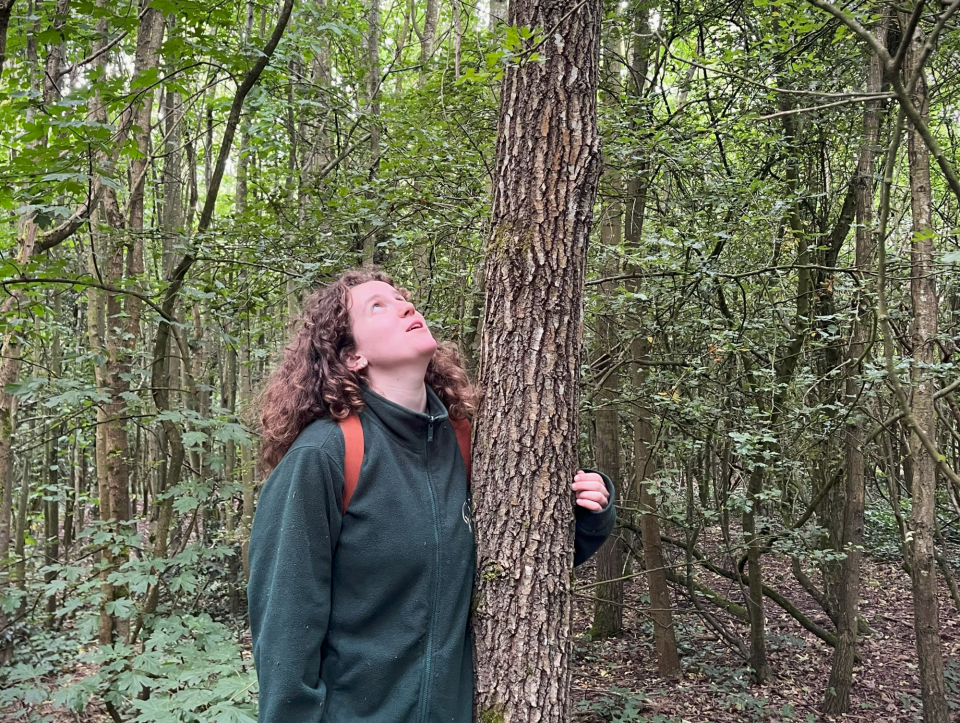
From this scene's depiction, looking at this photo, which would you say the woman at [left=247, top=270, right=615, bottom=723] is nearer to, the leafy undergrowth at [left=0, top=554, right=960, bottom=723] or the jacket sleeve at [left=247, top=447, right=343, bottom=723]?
the jacket sleeve at [left=247, top=447, right=343, bottom=723]

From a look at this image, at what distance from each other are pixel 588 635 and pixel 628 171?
5.24 metres

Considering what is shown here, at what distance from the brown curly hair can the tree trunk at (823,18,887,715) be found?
3913 millimetres

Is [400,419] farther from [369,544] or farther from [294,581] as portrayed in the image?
[294,581]

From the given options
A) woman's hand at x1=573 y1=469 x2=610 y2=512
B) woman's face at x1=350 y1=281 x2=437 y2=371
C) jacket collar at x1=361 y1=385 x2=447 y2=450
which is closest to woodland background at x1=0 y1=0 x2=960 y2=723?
woman's face at x1=350 y1=281 x2=437 y2=371

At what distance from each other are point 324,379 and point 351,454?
266mm

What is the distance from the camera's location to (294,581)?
166 centimetres

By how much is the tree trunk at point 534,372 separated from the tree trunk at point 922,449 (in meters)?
2.84

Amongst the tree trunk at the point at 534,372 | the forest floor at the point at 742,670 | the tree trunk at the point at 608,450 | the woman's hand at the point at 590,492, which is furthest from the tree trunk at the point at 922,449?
the tree trunk at the point at 534,372

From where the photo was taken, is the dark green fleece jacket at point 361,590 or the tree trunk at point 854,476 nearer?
the dark green fleece jacket at point 361,590

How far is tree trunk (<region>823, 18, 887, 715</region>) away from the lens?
17.0ft

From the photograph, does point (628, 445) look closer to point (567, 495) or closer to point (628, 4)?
point (628, 4)

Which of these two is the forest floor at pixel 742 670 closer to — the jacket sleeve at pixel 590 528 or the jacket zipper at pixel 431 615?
the jacket sleeve at pixel 590 528

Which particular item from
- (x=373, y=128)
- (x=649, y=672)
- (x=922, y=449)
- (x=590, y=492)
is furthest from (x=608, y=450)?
(x=590, y=492)

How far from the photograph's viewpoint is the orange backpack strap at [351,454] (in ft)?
5.95
